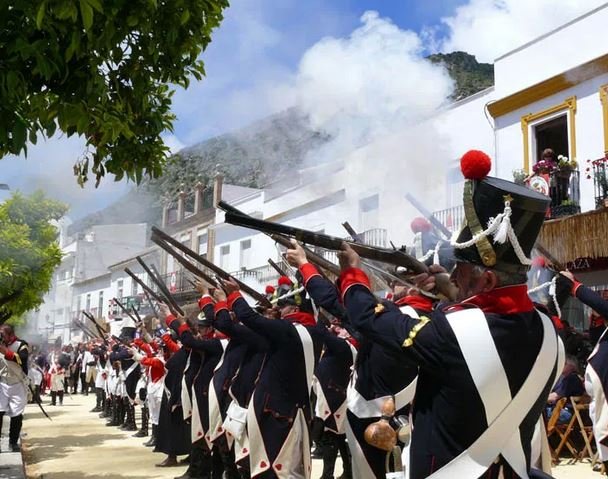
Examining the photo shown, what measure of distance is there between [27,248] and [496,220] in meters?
12.0

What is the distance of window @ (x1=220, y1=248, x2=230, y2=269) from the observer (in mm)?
28100

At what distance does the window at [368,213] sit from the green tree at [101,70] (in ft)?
25.2

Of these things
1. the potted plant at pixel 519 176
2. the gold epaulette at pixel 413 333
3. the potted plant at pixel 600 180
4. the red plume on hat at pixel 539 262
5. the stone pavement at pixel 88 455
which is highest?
the potted plant at pixel 519 176

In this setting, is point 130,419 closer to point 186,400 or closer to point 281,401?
point 186,400

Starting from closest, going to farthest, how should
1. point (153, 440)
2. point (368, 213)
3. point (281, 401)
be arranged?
point (281, 401) < point (153, 440) < point (368, 213)

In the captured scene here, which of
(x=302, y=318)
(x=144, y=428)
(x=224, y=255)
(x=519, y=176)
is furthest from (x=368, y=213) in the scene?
(x=224, y=255)

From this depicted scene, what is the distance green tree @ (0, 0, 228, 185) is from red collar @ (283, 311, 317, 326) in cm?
174

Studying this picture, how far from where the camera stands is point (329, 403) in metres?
7.71

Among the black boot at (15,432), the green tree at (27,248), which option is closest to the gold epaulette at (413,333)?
the black boot at (15,432)

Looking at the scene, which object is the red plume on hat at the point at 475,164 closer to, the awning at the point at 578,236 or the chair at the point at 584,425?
the chair at the point at 584,425

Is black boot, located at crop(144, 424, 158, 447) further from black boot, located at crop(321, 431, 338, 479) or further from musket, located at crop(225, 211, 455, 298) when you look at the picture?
musket, located at crop(225, 211, 455, 298)

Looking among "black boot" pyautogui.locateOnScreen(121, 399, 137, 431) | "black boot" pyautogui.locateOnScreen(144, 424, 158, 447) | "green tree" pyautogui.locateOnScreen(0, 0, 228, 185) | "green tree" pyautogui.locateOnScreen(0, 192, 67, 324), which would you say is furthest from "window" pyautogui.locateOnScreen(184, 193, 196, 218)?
"green tree" pyautogui.locateOnScreen(0, 0, 228, 185)

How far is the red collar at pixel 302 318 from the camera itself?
20.3 feet

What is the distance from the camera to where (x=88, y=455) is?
1084 cm
